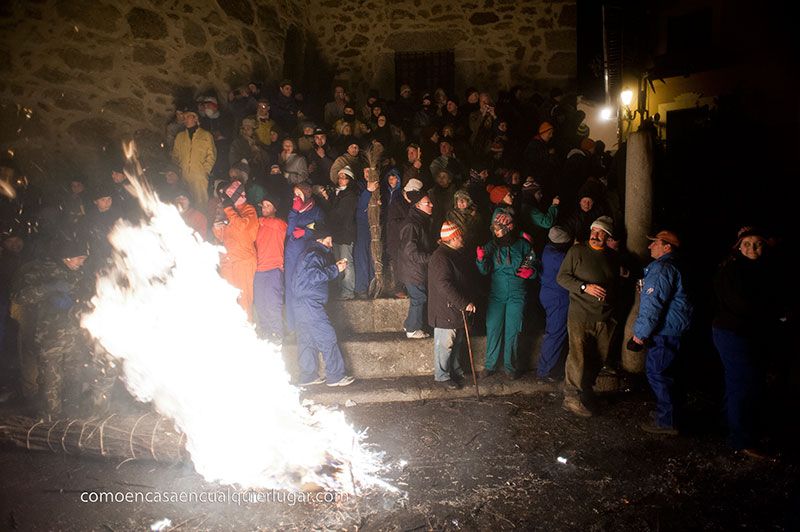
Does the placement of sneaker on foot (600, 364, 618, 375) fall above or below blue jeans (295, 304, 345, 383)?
below

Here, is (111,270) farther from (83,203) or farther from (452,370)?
(452,370)

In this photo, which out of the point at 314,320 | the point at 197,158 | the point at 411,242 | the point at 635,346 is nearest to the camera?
the point at 635,346

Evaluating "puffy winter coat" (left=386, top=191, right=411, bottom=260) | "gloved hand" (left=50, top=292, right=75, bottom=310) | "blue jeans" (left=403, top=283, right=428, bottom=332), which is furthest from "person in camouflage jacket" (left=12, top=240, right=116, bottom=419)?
"puffy winter coat" (left=386, top=191, right=411, bottom=260)

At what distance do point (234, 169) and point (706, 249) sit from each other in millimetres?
8968

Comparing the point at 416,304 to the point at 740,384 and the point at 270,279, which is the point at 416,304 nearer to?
the point at 270,279

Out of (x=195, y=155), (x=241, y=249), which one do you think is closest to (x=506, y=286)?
(x=241, y=249)

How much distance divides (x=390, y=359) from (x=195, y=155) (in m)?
5.46

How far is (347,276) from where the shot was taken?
839 cm

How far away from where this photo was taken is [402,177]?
8.98 meters

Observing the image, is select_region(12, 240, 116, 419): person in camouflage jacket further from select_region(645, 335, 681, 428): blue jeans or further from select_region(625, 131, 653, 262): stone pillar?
select_region(625, 131, 653, 262): stone pillar

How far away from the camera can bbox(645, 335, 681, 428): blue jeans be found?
5773 mm

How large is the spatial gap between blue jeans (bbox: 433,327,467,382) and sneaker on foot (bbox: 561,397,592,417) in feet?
5.24

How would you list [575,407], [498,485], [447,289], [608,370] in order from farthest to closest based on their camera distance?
[608,370], [447,289], [575,407], [498,485]

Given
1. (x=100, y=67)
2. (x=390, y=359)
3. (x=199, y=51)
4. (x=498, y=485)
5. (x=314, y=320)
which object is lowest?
(x=498, y=485)
